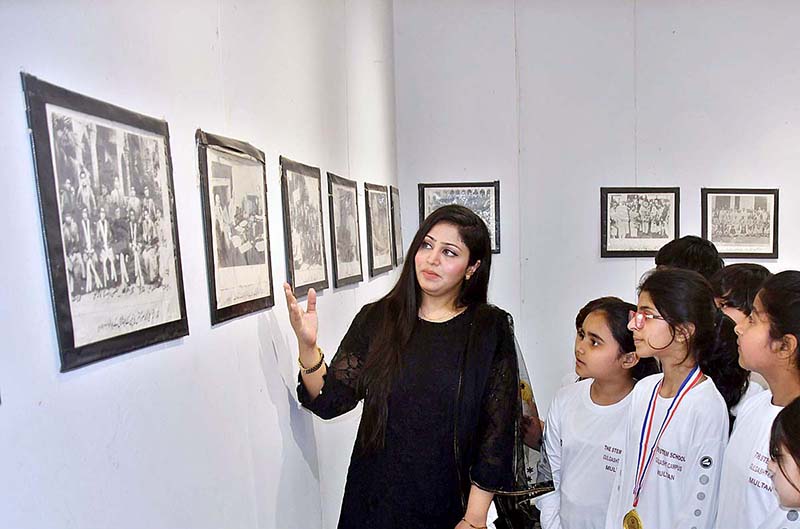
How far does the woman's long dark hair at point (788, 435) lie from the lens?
1.32m

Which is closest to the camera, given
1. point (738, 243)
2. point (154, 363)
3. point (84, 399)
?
point (84, 399)

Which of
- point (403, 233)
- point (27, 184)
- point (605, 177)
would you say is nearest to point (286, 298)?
point (27, 184)

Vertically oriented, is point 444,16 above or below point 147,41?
above

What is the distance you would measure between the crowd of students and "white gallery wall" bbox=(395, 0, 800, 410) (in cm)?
199

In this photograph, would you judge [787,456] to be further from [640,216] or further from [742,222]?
[742,222]

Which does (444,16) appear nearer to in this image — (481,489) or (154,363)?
(481,489)

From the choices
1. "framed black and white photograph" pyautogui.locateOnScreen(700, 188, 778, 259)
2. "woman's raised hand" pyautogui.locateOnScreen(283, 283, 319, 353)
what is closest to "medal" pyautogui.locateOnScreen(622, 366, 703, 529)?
"woman's raised hand" pyautogui.locateOnScreen(283, 283, 319, 353)

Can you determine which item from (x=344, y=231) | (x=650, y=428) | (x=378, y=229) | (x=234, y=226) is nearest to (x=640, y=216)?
(x=378, y=229)

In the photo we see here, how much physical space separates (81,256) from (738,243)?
4.42m

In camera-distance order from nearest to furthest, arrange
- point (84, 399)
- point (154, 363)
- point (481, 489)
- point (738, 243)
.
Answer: point (84, 399) < point (154, 363) < point (481, 489) < point (738, 243)

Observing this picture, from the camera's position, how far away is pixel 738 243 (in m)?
4.39

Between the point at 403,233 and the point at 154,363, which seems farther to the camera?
the point at 403,233

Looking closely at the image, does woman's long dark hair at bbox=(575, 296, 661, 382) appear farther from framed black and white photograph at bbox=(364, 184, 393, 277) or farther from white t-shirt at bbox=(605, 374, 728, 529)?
framed black and white photograph at bbox=(364, 184, 393, 277)

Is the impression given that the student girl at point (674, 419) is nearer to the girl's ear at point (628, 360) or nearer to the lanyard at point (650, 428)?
the lanyard at point (650, 428)
